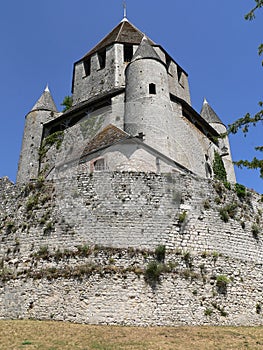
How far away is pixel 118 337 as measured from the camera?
8883 millimetres

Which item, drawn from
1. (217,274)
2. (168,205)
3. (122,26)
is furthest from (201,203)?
(122,26)

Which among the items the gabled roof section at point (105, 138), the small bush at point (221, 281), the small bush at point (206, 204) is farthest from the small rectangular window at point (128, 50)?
the small bush at point (221, 281)

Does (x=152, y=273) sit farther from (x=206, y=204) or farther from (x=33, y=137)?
(x=33, y=137)

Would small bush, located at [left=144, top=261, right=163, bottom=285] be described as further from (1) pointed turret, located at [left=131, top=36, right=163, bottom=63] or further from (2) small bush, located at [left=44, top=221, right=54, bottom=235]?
(1) pointed turret, located at [left=131, top=36, right=163, bottom=63]

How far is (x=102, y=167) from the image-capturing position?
1745 cm

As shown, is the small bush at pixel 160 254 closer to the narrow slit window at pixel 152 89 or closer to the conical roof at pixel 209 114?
the narrow slit window at pixel 152 89

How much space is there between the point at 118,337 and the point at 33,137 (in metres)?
17.7

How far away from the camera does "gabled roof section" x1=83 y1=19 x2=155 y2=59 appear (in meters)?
27.1

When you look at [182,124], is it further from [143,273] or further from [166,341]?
[166,341]

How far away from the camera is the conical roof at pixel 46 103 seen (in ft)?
85.5

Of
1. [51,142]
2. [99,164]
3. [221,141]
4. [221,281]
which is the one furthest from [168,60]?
[221,281]

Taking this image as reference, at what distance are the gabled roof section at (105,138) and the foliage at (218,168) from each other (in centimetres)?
792

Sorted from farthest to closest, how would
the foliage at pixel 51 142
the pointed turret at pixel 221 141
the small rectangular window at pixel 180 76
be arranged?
the small rectangular window at pixel 180 76 < the pointed turret at pixel 221 141 < the foliage at pixel 51 142

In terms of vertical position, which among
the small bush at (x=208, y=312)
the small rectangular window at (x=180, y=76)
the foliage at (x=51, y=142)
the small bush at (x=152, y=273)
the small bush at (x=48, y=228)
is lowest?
the small bush at (x=208, y=312)
